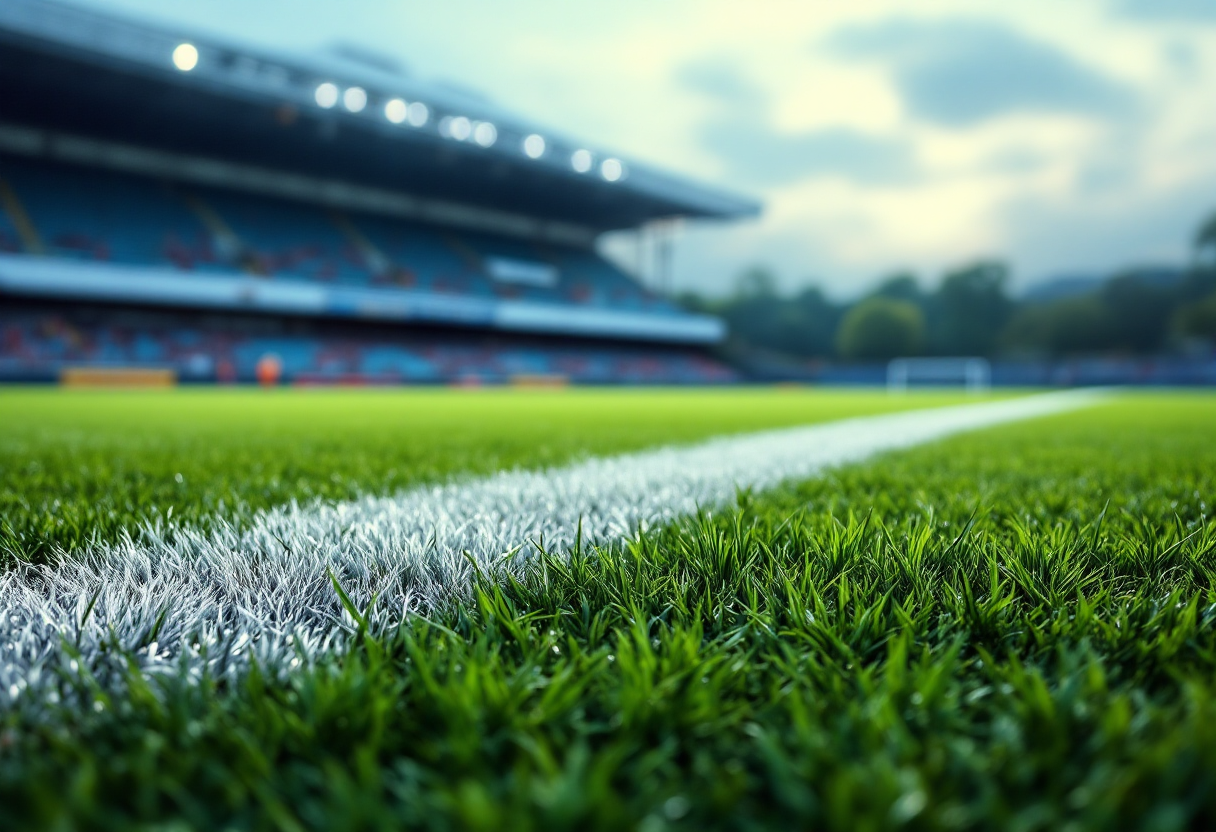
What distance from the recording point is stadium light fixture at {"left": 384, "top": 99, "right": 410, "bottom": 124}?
1836 cm

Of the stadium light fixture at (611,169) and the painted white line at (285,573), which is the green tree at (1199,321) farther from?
the painted white line at (285,573)

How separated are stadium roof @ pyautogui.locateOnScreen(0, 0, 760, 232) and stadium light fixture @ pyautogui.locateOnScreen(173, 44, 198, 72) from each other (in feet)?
0.09

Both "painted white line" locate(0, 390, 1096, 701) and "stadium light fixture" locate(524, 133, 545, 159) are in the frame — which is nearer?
"painted white line" locate(0, 390, 1096, 701)

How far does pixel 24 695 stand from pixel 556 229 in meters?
31.8

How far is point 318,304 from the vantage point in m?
21.0

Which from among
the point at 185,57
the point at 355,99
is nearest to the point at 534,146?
the point at 355,99

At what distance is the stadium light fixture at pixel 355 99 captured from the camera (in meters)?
17.6

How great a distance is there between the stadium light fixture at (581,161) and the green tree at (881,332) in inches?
1016

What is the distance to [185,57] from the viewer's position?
15.4 m

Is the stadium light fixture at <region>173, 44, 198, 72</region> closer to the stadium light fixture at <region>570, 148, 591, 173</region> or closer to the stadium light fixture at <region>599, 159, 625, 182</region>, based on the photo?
the stadium light fixture at <region>570, 148, 591, 173</region>

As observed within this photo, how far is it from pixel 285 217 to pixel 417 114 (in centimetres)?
723

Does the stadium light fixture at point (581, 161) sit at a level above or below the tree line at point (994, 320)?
above

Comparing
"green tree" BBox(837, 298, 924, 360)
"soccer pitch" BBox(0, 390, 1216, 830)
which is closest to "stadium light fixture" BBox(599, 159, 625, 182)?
"soccer pitch" BBox(0, 390, 1216, 830)

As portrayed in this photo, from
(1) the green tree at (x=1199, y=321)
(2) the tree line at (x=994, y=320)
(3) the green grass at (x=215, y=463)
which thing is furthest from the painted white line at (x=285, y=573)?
(1) the green tree at (x=1199, y=321)
